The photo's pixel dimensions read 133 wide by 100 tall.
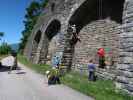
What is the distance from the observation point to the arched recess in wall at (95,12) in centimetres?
1403

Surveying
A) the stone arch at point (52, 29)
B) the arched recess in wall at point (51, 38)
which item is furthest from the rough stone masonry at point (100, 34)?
the arched recess in wall at point (51, 38)

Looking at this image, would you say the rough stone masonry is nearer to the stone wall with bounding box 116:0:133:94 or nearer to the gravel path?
the stone wall with bounding box 116:0:133:94

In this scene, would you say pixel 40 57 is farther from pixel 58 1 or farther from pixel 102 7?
pixel 102 7

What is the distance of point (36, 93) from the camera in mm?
10039

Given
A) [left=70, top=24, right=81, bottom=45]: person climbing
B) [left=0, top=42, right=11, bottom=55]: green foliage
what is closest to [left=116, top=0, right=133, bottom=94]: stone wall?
[left=70, top=24, right=81, bottom=45]: person climbing

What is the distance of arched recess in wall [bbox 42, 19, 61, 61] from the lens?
22.4 m

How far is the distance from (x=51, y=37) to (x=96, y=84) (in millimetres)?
12244

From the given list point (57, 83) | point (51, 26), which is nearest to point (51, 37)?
point (51, 26)

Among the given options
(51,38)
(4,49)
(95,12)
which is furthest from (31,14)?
(95,12)

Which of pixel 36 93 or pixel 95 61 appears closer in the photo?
pixel 36 93

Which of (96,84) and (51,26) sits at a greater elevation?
(51,26)

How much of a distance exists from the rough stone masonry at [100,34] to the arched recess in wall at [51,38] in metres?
1.62

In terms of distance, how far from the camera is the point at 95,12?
1600cm

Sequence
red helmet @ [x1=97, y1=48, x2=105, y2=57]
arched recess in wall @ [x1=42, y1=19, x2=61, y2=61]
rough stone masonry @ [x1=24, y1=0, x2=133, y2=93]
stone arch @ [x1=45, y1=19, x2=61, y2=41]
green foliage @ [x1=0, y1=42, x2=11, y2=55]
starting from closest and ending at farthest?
rough stone masonry @ [x1=24, y1=0, x2=133, y2=93], red helmet @ [x1=97, y1=48, x2=105, y2=57], stone arch @ [x1=45, y1=19, x2=61, y2=41], arched recess in wall @ [x1=42, y1=19, x2=61, y2=61], green foliage @ [x1=0, y1=42, x2=11, y2=55]
